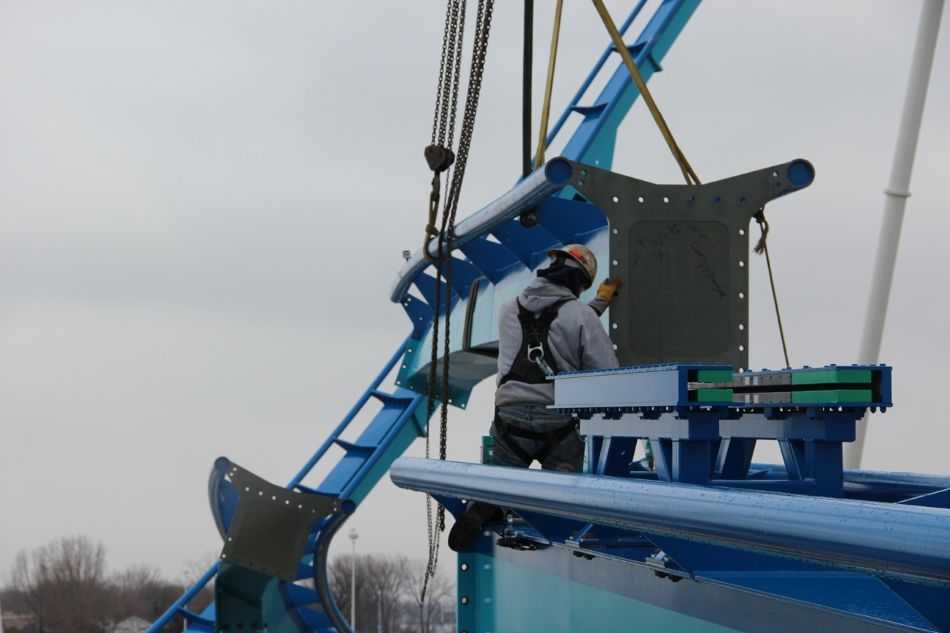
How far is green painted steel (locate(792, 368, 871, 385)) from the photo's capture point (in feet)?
13.3

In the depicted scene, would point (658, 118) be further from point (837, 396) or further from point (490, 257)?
point (837, 396)

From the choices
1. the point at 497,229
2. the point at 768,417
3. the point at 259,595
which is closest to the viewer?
the point at 768,417

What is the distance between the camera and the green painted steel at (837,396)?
13.4 feet

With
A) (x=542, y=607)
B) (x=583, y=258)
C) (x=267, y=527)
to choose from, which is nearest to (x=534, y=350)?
(x=583, y=258)

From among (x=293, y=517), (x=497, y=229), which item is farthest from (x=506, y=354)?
(x=293, y=517)

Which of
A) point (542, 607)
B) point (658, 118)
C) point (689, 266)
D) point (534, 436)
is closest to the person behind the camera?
point (542, 607)

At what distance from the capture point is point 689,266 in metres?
7.42

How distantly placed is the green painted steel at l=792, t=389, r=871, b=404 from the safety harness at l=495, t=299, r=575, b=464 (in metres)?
2.65

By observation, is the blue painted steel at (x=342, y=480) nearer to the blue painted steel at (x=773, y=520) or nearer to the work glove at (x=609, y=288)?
the work glove at (x=609, y=288)

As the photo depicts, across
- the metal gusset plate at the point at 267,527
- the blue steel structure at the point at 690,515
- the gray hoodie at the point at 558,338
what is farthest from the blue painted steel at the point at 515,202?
the metal gusset plate at the point at 267,527

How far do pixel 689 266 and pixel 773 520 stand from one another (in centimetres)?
457

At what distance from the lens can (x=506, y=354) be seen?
713cm

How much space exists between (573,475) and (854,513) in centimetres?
178

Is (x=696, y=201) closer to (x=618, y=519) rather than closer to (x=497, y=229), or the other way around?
(x=497, y=229)
